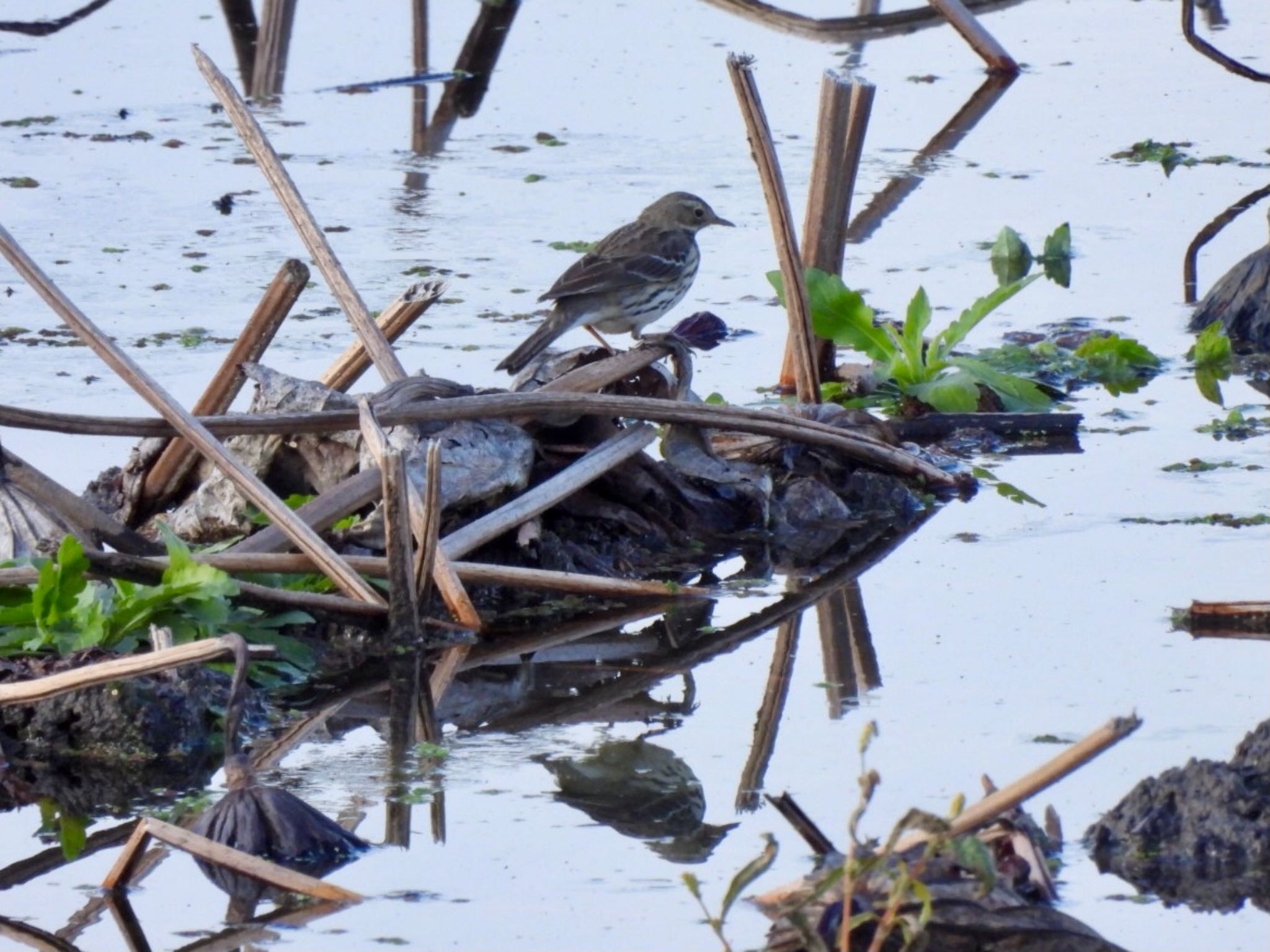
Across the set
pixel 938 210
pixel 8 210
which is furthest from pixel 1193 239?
pixel 8 210

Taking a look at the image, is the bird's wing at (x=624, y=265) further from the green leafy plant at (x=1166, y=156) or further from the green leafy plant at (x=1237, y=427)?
the green leafy plant at (x=1166, y=156)

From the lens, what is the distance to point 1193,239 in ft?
29.5

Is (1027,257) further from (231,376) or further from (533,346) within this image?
(231,376)

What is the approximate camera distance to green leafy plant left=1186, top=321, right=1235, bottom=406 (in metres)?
7.44

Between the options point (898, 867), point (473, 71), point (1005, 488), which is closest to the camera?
point (898, 867)

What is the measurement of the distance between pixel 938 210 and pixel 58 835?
21.3 feet

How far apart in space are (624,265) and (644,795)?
3350 mm

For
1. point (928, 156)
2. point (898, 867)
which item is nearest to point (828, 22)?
point (928, 156)

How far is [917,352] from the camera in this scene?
7.00 metres

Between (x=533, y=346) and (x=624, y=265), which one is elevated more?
(x=624, y=265)

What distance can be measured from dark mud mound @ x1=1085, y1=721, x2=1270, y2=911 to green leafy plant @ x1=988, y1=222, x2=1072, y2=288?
4.78m

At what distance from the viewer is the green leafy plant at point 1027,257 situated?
8.46 metres

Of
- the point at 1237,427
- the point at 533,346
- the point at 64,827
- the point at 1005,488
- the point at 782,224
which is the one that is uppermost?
the point at 782,224

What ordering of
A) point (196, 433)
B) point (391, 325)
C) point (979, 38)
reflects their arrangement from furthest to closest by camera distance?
point (979, 38) < point (391, 325) < point (196, 433)
